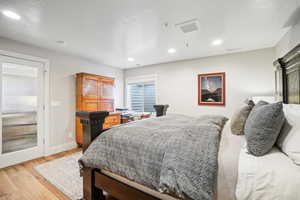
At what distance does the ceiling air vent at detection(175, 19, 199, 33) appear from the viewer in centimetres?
208

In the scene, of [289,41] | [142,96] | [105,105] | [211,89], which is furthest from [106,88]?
[289,41]

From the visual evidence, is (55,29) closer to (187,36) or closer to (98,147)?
(98,147)

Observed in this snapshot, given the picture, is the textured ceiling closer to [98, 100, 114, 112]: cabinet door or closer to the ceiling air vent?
the ceiling air vent

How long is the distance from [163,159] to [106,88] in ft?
11.4

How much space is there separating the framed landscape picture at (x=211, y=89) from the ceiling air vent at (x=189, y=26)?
172 centimetres

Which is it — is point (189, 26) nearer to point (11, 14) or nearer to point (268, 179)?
point (268, 179)

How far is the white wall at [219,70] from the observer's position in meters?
3.16

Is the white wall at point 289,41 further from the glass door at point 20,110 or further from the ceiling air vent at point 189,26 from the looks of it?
the glass door at point 20,110

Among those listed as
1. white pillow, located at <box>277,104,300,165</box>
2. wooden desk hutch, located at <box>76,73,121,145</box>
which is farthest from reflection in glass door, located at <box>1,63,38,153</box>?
white pillow, located at <box>277,104,300,165</box>

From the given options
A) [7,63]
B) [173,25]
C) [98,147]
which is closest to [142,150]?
[98,147]

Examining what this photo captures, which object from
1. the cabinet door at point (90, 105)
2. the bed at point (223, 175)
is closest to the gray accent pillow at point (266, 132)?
the bed at point (223, 175)

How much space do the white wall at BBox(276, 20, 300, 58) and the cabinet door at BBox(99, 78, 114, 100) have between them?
162 inches

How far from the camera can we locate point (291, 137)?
94 centimetres

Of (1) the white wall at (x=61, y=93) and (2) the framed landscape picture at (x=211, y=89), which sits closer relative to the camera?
(1) the white wall at (x=61, y=93)
